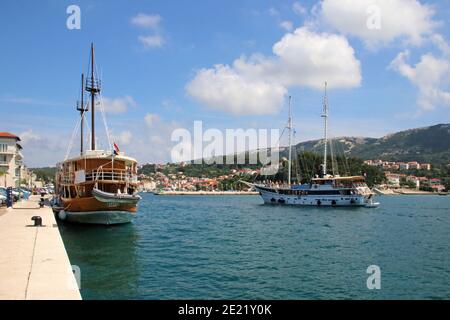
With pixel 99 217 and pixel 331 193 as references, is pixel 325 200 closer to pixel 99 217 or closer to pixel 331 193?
pixel 331 193

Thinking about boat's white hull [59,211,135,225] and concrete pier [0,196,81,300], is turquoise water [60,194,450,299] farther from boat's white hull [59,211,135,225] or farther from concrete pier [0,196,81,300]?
concrete pier [0,196,81,300]

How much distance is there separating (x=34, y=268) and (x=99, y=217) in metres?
21.7

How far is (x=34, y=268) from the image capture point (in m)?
12.0

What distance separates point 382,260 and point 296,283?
311 inches

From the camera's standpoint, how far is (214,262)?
2083cm

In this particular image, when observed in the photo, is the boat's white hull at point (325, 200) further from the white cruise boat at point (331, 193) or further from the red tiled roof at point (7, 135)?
the red tiled roof at point (7, 135)

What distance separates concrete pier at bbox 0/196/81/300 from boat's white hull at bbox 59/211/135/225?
500 inches

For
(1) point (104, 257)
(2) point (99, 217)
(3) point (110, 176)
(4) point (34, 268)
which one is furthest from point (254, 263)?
(2) point (99, 217)

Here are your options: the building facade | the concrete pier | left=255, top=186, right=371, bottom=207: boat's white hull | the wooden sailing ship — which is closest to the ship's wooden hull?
the wooden sailing ship

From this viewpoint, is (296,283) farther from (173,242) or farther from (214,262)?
(173,242)

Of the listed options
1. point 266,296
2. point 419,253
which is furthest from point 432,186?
point 266,296

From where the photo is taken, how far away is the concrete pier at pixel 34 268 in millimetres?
9445

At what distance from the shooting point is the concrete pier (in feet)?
31.0

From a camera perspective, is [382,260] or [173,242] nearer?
[382,260]
